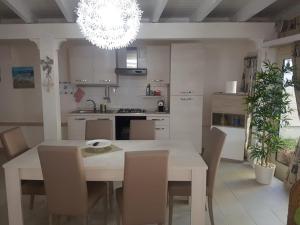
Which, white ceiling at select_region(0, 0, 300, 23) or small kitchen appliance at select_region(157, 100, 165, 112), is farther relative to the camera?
small kitchen appliance at select_region(157, 100, 165, 112)

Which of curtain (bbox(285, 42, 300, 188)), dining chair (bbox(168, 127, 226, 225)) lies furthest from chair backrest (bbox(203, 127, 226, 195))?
curtain (bbox(285, 42, 300, 188))

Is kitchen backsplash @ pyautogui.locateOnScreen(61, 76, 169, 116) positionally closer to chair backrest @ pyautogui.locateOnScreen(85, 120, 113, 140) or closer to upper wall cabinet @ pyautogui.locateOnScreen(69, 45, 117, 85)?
upper wall cabinet @ pyautogui.locateOnScreen(69, 45, 117, 85)

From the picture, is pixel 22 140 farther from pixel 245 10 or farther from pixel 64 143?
pixel 245 10

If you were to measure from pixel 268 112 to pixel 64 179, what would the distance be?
277 centimetres

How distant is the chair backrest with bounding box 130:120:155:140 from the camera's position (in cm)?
353

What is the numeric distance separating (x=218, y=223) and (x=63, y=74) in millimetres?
4173

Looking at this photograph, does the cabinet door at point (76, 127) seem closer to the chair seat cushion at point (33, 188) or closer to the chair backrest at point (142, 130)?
the chair backrest at point (142, 130)

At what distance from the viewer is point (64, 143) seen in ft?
10.4

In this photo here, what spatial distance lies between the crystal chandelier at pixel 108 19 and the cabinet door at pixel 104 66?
2460mm

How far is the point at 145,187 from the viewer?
7.00 feet

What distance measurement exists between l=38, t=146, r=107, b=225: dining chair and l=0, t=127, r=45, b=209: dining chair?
44cm

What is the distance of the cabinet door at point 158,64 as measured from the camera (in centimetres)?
511

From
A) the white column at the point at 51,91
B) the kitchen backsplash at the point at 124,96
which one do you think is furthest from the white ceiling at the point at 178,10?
the kitchen backsplash at the point at 124,96

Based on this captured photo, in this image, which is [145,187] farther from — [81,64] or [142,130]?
[81,64]
